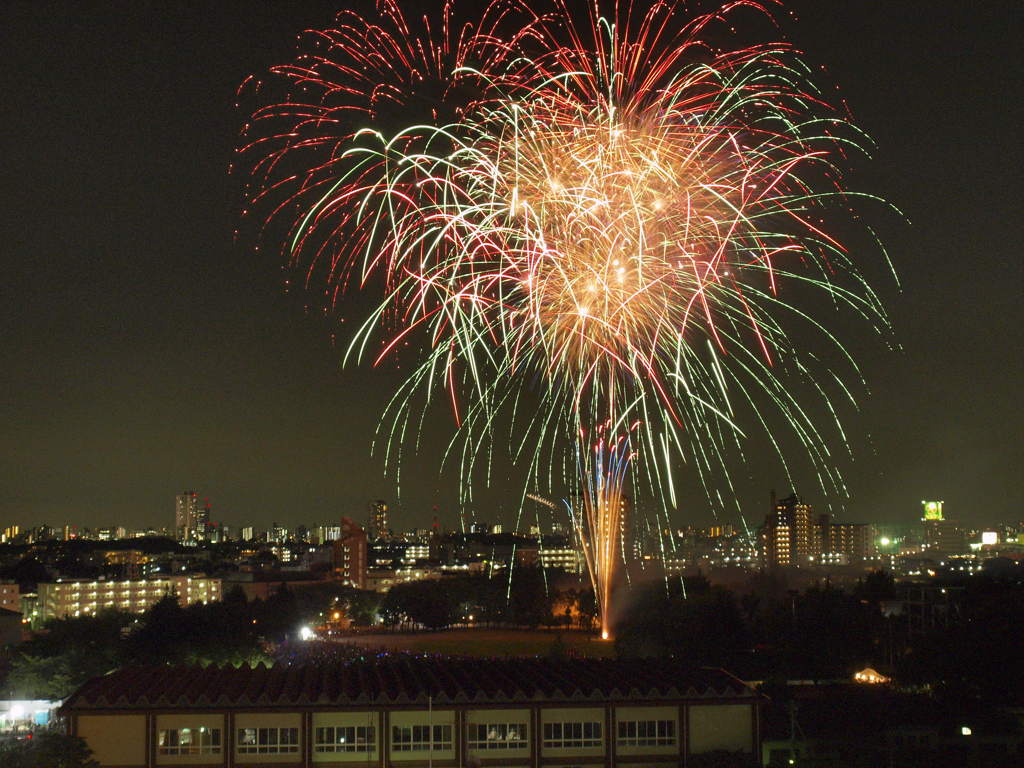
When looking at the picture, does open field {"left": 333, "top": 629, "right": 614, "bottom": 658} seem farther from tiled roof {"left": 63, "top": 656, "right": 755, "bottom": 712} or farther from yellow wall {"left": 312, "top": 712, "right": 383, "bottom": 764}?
yellow wall {"left": 312, "top": 712, "right": 383, "bottom": 764}

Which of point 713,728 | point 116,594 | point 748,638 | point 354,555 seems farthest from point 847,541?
point 713,728

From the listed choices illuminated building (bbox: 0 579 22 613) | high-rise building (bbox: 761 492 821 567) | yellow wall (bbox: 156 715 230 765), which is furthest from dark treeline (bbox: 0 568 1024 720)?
high-rise building (bbox: 761 492 821 567)

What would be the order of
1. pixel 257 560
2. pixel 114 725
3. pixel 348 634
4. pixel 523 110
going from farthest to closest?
pixel 257 560, pixel 348 634, pixel 114 725, pixel 523 110

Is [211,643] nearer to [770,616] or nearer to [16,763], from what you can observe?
[770,616]

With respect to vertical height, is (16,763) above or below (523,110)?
below

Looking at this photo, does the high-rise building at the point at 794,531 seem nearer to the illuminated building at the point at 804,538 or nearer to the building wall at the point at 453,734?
the illuminated building at the point at 804,538

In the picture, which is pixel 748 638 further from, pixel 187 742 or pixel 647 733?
pixel 187 742

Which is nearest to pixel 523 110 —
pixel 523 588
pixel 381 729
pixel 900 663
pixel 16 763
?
pixel 381 729
